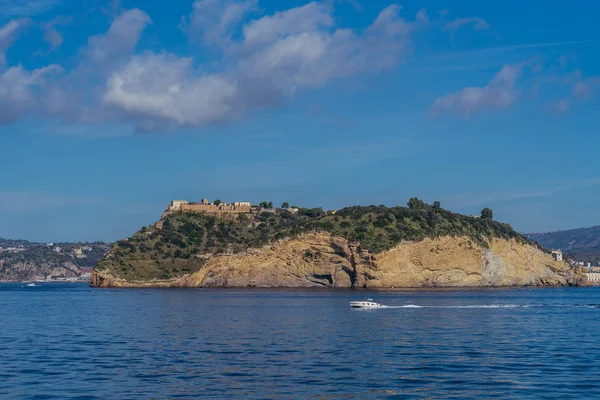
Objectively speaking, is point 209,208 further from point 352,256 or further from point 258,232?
point 352,256

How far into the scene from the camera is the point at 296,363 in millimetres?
36219

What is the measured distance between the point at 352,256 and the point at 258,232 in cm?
3311

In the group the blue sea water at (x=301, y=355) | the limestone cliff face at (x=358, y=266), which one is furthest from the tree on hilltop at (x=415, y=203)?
the blue sea water at (x=301, y=355)

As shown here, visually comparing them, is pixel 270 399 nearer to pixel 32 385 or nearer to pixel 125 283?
pixel 32 385

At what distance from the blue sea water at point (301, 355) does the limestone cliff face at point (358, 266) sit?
59486mm

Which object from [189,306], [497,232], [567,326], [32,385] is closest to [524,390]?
[32,385]

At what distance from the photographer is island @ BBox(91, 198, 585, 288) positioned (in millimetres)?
127750

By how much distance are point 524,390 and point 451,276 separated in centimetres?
10106

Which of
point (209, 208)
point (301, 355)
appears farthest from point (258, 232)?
point (301, 355)

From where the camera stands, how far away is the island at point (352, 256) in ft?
419

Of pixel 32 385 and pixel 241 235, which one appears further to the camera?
pixel 241 235

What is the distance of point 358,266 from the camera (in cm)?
12825

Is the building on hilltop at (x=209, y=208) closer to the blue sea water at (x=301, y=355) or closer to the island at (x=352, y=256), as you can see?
the island at (x=352, y=256)

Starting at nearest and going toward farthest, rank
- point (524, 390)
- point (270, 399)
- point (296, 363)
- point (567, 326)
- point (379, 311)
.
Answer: point (270, 399), point (524, 390), point (296, 363), point (567, 326), point (379, 311)
